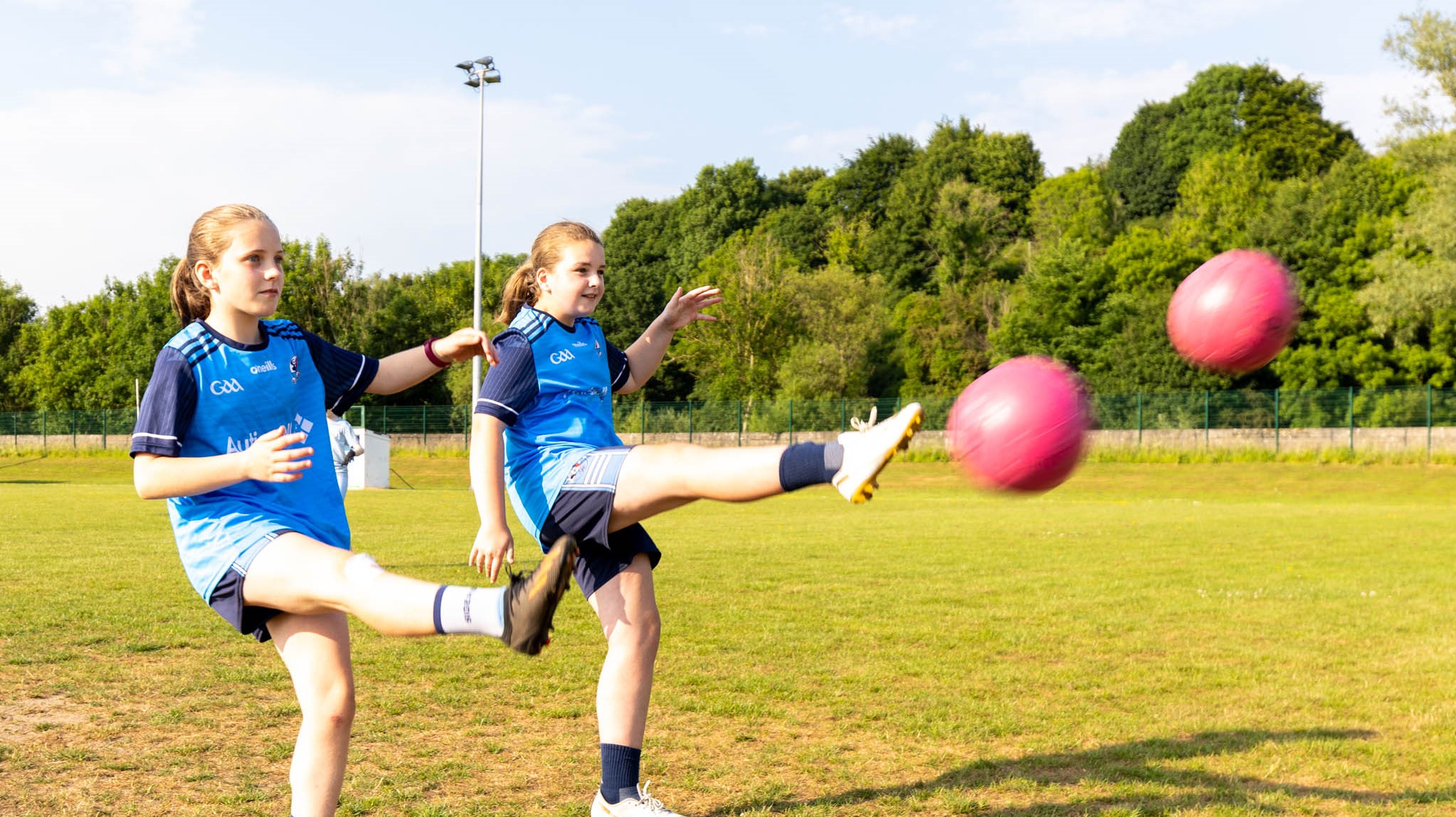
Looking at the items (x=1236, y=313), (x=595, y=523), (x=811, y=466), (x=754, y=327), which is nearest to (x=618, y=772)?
(x=595, y=523)

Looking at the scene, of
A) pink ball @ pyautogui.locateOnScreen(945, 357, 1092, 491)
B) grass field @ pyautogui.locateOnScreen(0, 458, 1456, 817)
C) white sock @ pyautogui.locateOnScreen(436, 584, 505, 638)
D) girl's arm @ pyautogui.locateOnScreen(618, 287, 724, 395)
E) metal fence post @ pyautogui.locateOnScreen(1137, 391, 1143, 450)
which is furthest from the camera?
metal fence post @ pyautogui.locateOnScreen(1137, 391, 1143, 450)

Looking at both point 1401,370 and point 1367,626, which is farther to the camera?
point 1401,370

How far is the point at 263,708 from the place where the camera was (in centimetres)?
672

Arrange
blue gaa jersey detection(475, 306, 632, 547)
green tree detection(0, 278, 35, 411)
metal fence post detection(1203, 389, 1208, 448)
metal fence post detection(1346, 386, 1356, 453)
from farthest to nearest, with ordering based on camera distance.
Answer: green tree detection(0, 278, 35, 411)
metal fence post detection(1203, 389, 1208, 448)
metal fence post detection(1346, 386, 1356, 453)
blue gaa jersey detection(475, 306, 632, 547)

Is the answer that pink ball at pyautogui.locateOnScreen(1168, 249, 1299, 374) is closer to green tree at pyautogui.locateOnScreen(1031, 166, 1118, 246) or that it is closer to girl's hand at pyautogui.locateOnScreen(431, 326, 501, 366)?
girl's hand at pyautogui.locateOnScreen(431, 326, 501, 366)

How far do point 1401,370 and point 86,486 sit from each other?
5010 centimetres

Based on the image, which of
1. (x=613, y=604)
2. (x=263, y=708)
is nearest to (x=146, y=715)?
(x=263, y=708)

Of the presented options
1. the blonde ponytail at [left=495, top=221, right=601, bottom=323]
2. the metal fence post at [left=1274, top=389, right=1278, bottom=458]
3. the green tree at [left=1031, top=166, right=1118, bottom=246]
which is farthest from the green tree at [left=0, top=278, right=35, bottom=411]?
the blonde ponytail at [left=495, top=221, right=601, bottom=323]

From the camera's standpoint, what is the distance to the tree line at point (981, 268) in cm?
4834

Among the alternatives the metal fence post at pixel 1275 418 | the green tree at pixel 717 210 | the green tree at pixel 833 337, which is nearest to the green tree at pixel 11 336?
the green tree at pixel 717 210

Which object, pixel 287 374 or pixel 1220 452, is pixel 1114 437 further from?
pixel 287 374

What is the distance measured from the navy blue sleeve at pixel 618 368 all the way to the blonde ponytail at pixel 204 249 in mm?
1691

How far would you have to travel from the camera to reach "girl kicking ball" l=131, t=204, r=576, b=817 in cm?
352

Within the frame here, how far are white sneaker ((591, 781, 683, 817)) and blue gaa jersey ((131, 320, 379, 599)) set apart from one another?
153 cm
